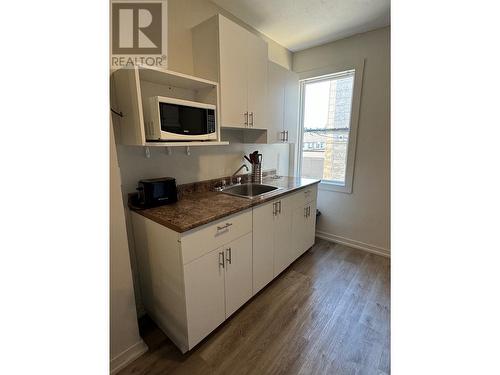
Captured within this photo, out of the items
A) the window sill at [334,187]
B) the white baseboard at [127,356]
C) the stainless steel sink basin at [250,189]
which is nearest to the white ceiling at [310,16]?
the stainless steel sink basin at [250,189]

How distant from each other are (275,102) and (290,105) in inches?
13.7

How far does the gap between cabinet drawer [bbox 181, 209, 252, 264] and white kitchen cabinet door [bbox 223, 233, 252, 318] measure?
6cm

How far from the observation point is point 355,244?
9.46 ft

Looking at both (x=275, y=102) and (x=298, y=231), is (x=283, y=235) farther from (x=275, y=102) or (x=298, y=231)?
(x=275, y=102)

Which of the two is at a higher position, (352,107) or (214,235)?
(352,107)

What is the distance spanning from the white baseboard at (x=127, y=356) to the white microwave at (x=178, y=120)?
1.33 meters

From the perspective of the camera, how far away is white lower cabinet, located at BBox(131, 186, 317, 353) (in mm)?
1311

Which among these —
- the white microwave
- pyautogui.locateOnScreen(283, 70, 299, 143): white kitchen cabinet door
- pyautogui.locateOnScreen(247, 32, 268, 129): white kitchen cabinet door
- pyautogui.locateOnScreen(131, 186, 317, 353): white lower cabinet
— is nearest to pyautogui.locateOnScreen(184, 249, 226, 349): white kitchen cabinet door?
pyautogui.locateOnScreen(131, 186, 317, 353): white lower cabinet

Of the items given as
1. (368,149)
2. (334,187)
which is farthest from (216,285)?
(368,149)

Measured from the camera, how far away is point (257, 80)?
2102 mm

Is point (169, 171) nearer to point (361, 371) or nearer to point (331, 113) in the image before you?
point (361, 371)

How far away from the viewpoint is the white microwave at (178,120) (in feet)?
4.56
